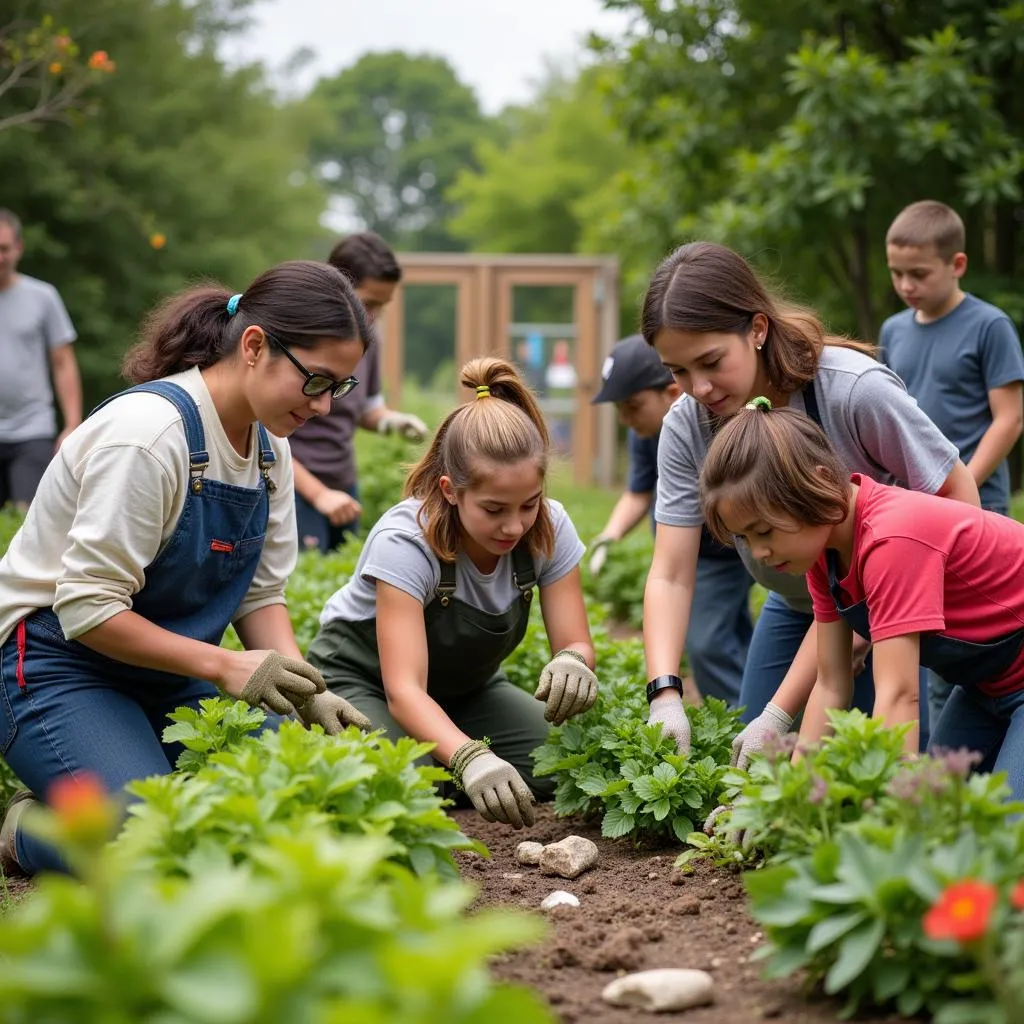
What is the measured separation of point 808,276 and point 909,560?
949 cm

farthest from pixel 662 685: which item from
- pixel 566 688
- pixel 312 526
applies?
pixel 312 526

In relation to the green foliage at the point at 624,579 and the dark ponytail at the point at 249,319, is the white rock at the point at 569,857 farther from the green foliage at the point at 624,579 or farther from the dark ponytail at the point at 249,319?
the green foliage at the point at 624,579

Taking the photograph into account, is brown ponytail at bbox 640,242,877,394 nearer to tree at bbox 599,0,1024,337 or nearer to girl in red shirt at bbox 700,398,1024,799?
girl in red shirt at bbox 700,398,1024,799

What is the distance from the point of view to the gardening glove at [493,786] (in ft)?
10.6

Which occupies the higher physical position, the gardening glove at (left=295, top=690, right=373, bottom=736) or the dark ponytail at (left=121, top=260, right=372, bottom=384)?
the dark ponytail at (left=121, top=260, right=372, bottom=384)

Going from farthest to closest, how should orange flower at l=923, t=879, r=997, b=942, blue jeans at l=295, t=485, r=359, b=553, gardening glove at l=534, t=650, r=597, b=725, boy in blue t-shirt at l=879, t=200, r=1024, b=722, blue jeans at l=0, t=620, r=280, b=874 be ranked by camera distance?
blue jeans at l=295, t=485, r=359, b=553 < boy in blue t-shirt at l=879, t=200, r=1024, b=722 < gardening glove at l=534, t=650, r=597, b=725 < blue jeans at l=0, t=620, r=280, b=874 < orange flower at l=923, t=879, r=997, b=942

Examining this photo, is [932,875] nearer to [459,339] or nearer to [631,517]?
[631,517]

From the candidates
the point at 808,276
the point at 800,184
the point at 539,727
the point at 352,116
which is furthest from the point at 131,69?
the point at 352,116

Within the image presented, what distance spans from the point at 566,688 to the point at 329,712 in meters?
0.65

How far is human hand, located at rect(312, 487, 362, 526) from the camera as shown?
579cm

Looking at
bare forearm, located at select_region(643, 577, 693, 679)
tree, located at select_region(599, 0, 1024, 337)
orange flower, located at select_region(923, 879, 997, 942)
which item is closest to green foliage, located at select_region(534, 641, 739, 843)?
bare forearm, located at select_region(643, 577, 693, 679)

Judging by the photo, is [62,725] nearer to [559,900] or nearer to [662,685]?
[559,900]

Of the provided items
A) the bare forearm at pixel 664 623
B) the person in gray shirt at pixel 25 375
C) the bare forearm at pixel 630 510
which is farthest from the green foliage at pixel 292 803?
the person in gray shirt at pixel 25 375

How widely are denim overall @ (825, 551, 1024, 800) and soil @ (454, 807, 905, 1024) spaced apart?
681mm
